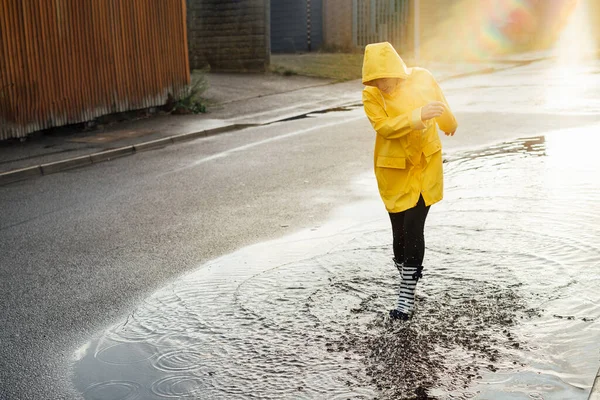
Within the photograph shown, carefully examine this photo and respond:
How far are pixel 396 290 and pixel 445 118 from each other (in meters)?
1.22

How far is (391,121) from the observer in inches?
180

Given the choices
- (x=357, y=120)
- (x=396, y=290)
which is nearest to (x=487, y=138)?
(x=357, y=120)

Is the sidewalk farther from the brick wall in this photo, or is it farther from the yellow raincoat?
the yellow raincoat

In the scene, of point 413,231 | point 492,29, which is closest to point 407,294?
point 413,231

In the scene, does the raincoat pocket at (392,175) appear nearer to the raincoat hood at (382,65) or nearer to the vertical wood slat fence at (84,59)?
the raincoat hood at (382,65)

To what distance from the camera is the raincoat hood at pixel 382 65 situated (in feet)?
15.0

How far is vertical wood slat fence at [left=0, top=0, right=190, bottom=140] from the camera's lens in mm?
13609

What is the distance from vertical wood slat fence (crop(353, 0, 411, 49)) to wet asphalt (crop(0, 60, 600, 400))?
63.0 feet

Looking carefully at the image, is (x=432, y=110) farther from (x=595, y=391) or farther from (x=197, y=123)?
(x=197, y=123)

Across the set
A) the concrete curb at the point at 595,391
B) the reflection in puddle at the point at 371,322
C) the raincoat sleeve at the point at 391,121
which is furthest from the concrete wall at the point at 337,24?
the concrete curb at the point at 595,391

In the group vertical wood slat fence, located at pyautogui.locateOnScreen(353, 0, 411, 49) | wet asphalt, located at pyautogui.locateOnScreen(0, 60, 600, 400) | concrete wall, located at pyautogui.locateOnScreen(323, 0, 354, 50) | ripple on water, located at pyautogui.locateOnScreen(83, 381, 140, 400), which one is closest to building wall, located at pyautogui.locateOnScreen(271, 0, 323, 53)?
concrete wall, located at pyautogui.locateOnScreen(323, 0, 354, 50)

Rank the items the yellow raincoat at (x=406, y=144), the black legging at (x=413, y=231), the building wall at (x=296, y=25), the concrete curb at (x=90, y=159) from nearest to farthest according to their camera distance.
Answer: the yellow raincoat at (x=406, y=144)
the black legging at (x=413, y=231)
the concrete curb at (x=90, y=159)
the building wall at (x=296, y=25)

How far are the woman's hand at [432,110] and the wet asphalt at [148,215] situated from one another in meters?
2.31

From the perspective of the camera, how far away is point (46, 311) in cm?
536
